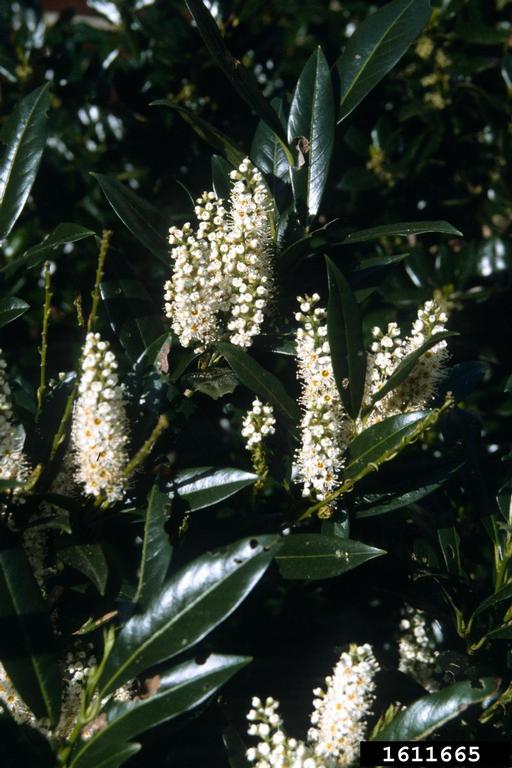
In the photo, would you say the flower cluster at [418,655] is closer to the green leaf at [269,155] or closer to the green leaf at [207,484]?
the green leaf at [207,484]

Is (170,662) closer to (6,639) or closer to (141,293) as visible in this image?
(6,639)

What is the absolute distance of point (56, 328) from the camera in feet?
8.62

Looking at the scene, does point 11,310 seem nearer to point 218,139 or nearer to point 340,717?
point 218,139

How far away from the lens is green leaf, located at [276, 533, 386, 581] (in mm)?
1397

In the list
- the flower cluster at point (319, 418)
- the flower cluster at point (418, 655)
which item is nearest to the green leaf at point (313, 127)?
the flower cluster at point (319, 418)

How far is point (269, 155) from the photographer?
70.4 inches

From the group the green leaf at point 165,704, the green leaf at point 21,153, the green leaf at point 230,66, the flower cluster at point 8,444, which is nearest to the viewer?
the green leaf at point 165,704

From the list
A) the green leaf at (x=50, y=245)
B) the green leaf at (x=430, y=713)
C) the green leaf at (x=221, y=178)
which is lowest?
the green leaf at (x=430, y=713)

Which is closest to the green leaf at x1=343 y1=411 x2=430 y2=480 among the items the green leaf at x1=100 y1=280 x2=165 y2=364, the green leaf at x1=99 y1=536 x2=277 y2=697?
the green leaf at x1=99 y1=536 x2=277 y2=697

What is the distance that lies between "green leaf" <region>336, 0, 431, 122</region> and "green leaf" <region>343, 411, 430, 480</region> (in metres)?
0.69

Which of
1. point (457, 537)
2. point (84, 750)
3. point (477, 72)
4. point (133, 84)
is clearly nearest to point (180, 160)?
point (133, 84)

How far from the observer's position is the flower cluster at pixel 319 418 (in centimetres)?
140

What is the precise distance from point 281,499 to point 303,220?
594 mm

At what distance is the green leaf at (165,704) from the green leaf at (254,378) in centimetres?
46
